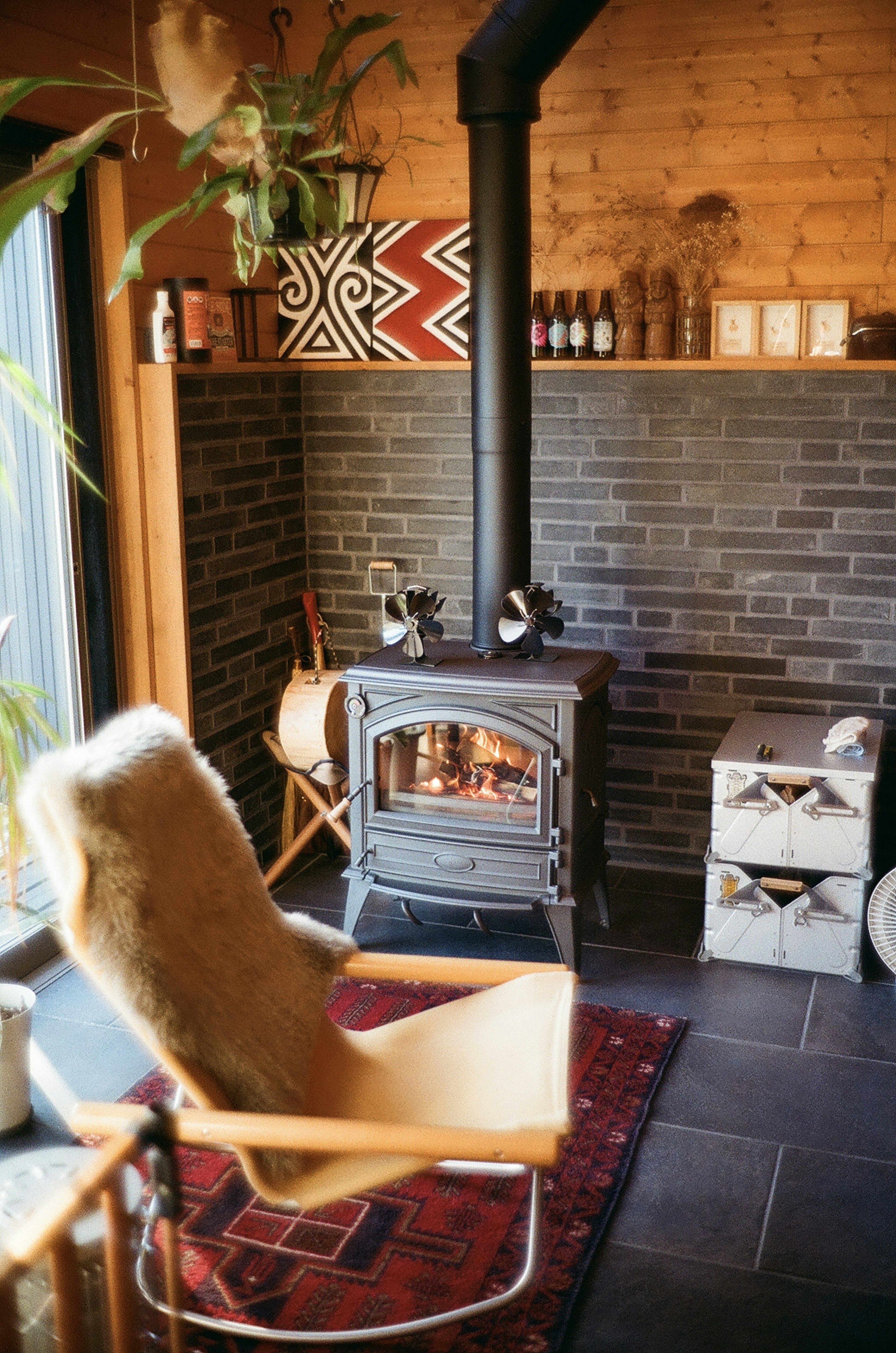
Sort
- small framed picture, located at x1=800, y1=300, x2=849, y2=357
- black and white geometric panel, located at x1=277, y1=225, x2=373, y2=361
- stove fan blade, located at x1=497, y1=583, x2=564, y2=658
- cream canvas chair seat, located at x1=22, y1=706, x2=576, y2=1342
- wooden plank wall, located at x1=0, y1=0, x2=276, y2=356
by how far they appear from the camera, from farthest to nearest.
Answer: black and white geometric panel, located at x1=277, y1=225, x2=373, y2=361
small framed picture, located at x1=800, y1=300, x2=849, y2=357
stove fan blade, located at x1=497, y1=583, x2=564, y2=658
wooden plank wall, located at x1=0, y1=0, x2=276, y2=356
cream canvas chair seat, located at x1=22, y1=706, x2=576, y2=1342

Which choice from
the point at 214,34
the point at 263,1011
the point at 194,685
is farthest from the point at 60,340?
the point at 263,1011

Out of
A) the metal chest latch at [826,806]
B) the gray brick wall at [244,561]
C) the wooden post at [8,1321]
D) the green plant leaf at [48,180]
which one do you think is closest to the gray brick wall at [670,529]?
the gray brick wall at [244,561]

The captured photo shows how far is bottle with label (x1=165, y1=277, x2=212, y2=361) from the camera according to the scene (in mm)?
3514

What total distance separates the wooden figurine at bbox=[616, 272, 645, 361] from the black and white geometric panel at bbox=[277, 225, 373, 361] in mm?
832

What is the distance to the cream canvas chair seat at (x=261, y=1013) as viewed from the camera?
194cm

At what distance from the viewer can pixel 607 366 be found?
386cm

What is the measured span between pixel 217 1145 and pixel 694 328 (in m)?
2.77

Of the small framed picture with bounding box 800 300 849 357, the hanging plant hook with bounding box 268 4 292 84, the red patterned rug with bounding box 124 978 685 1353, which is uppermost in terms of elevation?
the hanging plant hook with bounding box 268 4 292 84

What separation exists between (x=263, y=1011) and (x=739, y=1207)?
104 cm

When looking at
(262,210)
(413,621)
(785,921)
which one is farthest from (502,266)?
(785,921)

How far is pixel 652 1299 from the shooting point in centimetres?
226

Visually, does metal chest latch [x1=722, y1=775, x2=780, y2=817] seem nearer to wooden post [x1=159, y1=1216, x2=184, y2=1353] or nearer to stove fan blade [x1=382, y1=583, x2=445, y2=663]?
stove fan blade [x1=382, y1=583, x2=445, y2=663]

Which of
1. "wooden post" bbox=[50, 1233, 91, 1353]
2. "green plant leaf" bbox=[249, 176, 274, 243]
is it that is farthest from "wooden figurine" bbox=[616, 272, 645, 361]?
"wooden post" bbox=[50, 1233, 91, 1353]

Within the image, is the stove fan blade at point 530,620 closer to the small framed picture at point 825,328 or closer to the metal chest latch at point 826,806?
the metal chest latch at point 826,806
